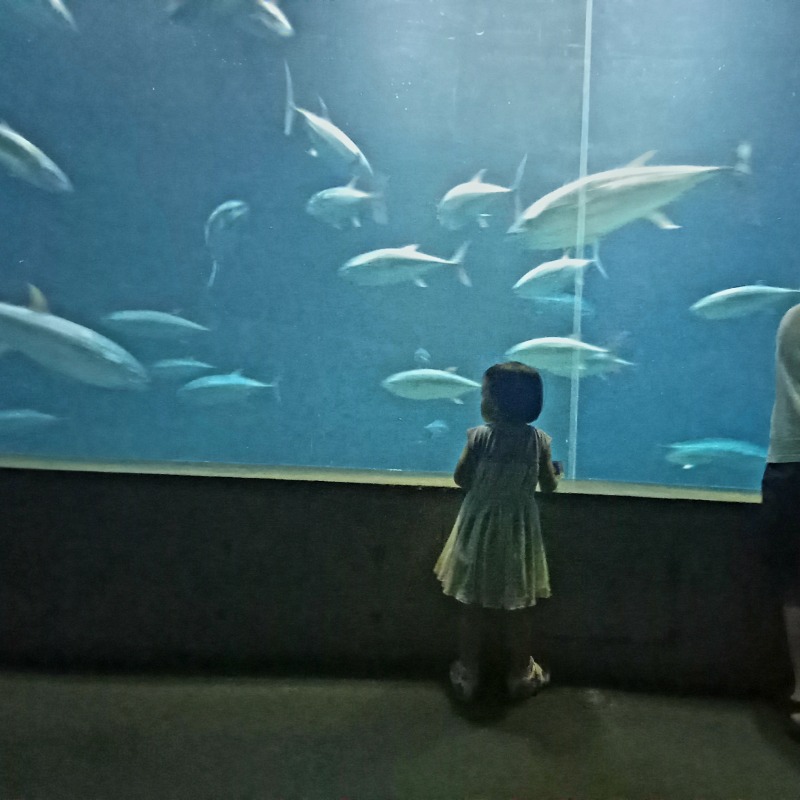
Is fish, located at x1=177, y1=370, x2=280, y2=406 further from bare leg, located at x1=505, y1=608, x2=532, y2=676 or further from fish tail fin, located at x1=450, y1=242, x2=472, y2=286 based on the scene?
bare leg, located at x1=505, y1=608, x2=532, y2=676

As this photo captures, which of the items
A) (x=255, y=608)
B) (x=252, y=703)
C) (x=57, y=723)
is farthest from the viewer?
(x=255, y=608)

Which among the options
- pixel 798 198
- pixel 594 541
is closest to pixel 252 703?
pixel 594 541

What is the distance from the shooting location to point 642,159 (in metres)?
2.50

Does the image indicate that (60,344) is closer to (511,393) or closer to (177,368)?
(177,368)

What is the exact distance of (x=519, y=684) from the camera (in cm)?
207

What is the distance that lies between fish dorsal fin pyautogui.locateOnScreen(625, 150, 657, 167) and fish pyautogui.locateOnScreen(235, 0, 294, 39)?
1724mm

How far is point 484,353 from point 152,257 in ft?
5.47

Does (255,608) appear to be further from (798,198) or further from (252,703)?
(798,198)

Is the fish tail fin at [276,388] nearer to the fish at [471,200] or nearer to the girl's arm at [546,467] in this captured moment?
the fish at [471,200]

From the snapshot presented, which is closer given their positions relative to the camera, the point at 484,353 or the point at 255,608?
the point at 255,608

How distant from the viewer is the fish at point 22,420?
8.37 ft

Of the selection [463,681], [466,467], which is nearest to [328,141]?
[466,467]

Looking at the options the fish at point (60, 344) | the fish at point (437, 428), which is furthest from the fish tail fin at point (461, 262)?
the fish at point (60, 344)

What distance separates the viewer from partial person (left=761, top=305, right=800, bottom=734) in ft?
6.30
